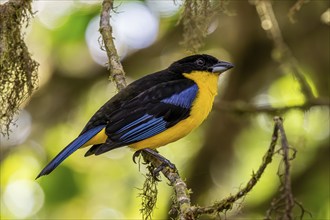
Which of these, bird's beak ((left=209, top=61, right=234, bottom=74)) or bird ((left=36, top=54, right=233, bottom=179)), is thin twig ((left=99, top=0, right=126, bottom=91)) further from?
bird's beak ((left=209, top=61, right=234, bottom=74))

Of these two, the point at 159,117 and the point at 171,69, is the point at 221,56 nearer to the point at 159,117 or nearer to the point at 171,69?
the point at 171,69

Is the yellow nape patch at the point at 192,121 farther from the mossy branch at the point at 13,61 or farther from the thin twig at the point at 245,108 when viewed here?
the thin twig at the point at 245,108

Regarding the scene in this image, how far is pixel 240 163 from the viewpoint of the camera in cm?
766

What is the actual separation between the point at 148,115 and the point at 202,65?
72cm

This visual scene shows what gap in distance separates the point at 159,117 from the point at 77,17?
2835 millimetres

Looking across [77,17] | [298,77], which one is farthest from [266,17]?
[77,17]

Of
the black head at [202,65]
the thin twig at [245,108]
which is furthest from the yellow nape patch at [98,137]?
the thin twig at [245,108]

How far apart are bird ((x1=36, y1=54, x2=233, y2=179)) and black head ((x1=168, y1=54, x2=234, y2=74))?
0.32 ft

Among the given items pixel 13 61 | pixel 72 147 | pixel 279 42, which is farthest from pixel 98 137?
pixel 279 42

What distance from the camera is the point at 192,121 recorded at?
5148 millimetres

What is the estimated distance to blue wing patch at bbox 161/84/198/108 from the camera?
17.0ft

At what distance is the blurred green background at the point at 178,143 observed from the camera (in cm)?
689

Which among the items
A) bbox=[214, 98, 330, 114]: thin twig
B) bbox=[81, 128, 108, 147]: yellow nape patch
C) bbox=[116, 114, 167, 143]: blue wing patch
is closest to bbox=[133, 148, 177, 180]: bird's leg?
bbox=[116, 114, 167, 143]: blue wing patch

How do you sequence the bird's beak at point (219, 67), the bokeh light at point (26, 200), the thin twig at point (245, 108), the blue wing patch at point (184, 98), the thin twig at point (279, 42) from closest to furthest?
the blue wing patch at point (184, 98)
the bird's beak at point (219, 67)
the thin twig at point (279, 42)
the thin twig at point (245, 108)
the bokeh light at point (26, 200)
